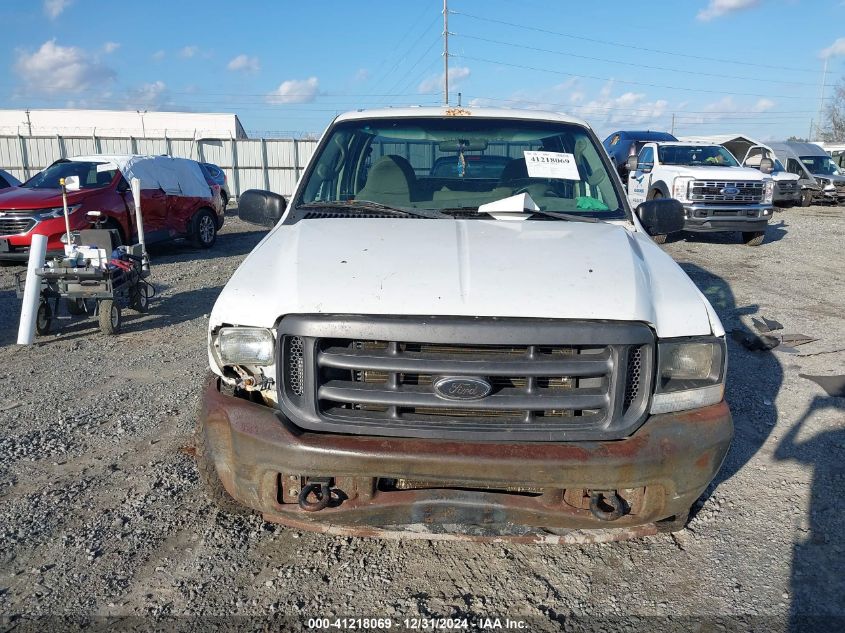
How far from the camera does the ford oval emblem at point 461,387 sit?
7.54ft

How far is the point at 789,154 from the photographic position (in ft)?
71.7

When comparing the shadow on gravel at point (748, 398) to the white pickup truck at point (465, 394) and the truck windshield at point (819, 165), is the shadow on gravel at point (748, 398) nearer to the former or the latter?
the white pickup truck at point (465, 394)

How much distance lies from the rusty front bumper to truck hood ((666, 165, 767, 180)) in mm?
11020

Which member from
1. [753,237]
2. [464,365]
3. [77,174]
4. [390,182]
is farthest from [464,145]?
[753,237]

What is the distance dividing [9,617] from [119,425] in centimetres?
192

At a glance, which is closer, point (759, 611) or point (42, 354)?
point (759, 611)

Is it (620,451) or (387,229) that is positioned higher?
→ (387,229)

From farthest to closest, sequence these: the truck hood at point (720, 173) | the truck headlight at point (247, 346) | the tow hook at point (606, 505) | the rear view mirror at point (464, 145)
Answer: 1. the truck hood at point (720, 173)
2. the rear view mirror at point (464, 145)
3. the truck headlight at point (247, 346)
4. the tow hook at point (606, 505)

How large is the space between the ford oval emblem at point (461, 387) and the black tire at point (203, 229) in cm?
1115

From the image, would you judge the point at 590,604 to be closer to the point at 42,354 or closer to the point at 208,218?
the point at 42,354

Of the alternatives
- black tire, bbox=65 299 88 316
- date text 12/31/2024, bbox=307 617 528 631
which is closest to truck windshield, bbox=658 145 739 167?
black tire, bbox=65 299 88 316

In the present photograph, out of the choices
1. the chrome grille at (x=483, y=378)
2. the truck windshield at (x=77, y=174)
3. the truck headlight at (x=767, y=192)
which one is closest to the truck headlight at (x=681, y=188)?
the truck headlight at (x=767, y=192)

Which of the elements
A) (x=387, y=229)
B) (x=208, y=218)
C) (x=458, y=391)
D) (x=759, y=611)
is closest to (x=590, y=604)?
(x=759, y=611)

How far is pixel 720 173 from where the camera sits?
1223cm
